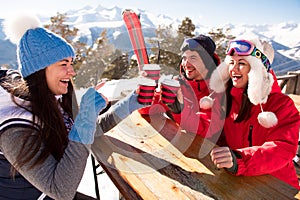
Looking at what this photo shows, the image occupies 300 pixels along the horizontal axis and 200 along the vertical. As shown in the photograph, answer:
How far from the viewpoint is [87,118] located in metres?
1.15

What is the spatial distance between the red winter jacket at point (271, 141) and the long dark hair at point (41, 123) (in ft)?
3.07

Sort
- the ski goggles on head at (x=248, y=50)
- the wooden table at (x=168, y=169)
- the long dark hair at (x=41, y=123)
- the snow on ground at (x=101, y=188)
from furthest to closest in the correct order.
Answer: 1. the snow on ground at (x=101, y=188)
2. the ski goggles on head at (x=248, y=50)
3. the wooden table at (x=168, y=169)
4. the long dark hair at (x=41, y=123)

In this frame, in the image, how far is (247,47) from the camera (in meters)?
1.47

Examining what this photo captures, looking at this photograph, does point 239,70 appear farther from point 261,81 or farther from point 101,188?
point 101,188

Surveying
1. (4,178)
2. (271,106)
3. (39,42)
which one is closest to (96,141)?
(4,178)

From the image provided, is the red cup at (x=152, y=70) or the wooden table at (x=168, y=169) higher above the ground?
the red cup at (x=152, y=70)

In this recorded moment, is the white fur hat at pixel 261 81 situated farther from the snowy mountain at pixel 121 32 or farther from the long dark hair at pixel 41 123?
the long dark hair at pixel 41 123

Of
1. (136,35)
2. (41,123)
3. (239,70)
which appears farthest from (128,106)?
(239,70)

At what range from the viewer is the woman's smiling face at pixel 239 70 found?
59.6 inches

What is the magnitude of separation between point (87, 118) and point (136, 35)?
2.64 feet

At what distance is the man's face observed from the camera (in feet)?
6.98

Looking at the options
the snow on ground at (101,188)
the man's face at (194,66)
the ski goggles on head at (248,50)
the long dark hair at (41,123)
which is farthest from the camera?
the snow on ground at (101,188)

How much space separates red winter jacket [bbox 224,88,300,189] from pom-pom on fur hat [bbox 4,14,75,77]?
110 centimetres

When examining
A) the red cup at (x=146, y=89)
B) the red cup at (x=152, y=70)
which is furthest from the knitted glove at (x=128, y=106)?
the red cup at (x=152, y=70)
